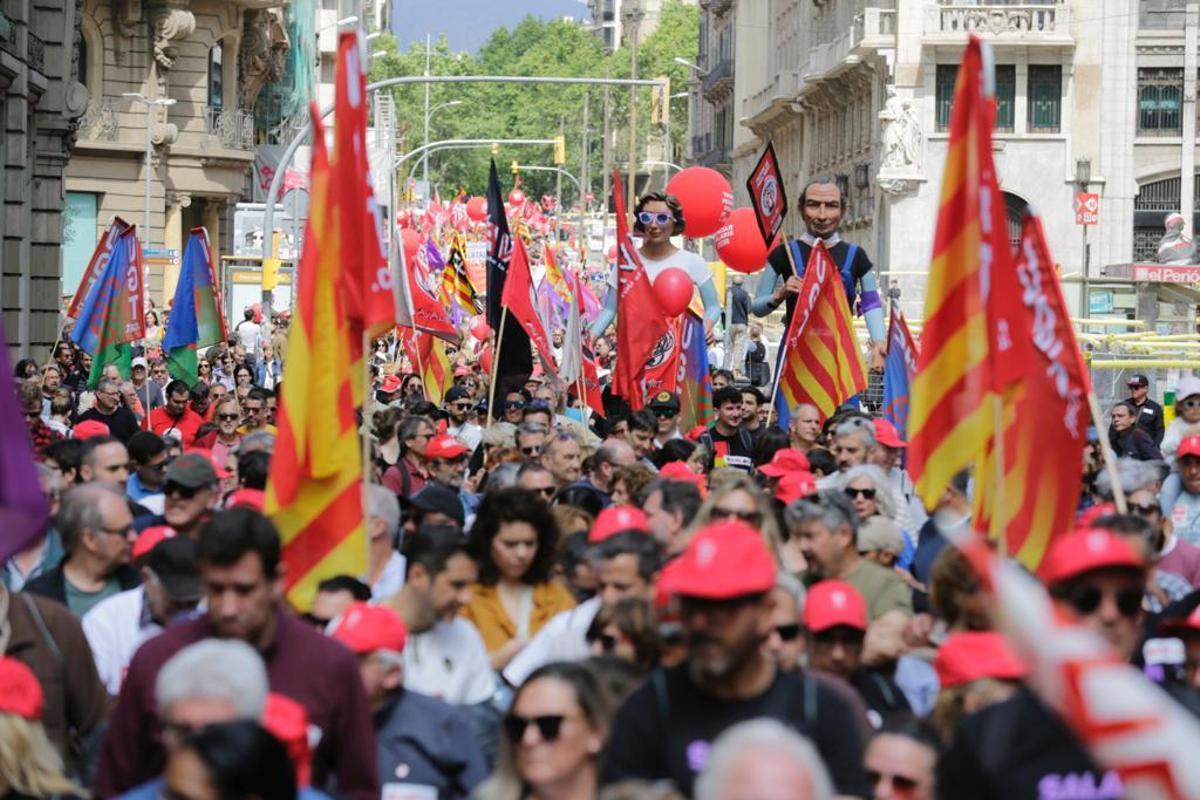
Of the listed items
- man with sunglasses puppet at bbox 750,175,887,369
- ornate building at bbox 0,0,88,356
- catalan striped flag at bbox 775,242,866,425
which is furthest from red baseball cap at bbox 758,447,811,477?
ornate building at bbox 0,0,88,356

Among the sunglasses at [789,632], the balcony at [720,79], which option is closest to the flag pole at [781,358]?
the sunglasses at [789,632]

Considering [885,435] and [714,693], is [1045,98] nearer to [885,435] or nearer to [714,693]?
[885,435]

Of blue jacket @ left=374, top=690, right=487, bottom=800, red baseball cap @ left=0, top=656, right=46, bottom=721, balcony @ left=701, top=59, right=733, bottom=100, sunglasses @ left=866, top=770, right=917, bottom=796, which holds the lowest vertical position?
blue jacket @ left=374, top=690, right=487, bottom=800

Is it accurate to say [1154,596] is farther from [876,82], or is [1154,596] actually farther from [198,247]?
[876,82]

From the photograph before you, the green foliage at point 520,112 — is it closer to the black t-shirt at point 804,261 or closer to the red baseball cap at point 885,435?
the black t-shirt at point 804,261

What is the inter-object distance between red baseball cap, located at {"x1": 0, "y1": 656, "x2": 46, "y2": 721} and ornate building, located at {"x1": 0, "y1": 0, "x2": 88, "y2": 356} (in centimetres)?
2353

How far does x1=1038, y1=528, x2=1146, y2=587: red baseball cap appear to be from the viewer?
18.7 feet

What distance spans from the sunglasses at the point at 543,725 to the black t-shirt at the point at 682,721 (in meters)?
0.15

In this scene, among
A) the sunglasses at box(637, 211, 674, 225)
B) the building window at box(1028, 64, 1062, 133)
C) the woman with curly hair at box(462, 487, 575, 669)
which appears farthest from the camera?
the building window at box(1028, 64, 1062, 133)

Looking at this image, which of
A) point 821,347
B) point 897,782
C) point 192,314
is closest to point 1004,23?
point 192,314

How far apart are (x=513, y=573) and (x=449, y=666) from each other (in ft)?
3.59

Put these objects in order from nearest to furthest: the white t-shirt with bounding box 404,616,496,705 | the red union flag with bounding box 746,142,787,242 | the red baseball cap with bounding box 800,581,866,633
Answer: the red baseball cap with bounding box 800,581,866,633, the white t-shirt with bounding box 404,616,496,705, the red union flag with bounding box 746,142,787,242

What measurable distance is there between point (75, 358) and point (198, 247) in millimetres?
6754

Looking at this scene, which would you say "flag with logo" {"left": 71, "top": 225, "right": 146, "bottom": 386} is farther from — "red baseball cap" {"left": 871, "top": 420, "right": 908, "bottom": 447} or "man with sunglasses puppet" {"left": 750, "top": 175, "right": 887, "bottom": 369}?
"red baseball cap" {"left": 871, "top": 420, "right": 908, "bottom": 447}
